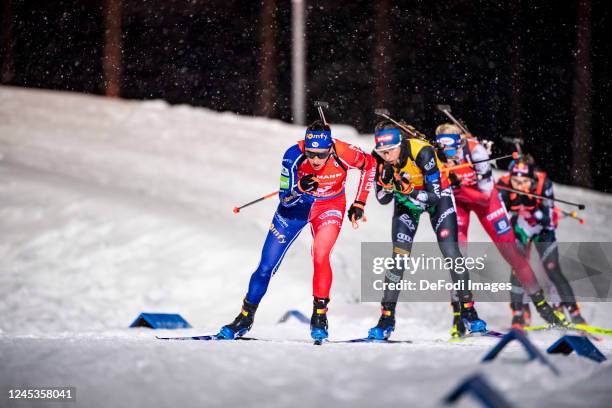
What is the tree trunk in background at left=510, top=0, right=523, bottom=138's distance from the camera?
1920 centimetres

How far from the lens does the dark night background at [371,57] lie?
18.9 m

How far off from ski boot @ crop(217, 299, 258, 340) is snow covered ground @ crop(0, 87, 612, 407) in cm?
57

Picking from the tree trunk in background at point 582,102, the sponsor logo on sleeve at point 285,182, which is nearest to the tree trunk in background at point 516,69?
the tree trunk in background at point 582,102

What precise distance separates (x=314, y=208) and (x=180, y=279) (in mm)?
4406

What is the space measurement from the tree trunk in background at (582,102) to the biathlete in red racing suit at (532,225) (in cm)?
1067

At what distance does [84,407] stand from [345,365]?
1.52 meters

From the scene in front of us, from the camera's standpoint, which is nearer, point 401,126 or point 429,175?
point 429,175

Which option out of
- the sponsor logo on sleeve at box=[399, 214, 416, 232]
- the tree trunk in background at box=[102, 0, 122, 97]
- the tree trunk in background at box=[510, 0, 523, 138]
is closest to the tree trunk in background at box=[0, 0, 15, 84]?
the tree trunk in background at box=[102, 0, 122, 97]

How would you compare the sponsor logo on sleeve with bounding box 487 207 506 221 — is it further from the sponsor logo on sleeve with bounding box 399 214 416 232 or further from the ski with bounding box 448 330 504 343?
the ski with bounding box 448 330 504 343

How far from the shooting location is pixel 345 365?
403cm

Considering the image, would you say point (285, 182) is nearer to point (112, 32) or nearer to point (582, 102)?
point (582, 102)

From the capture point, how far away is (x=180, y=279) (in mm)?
10109

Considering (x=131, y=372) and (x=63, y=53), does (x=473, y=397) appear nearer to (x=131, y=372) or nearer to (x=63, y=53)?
(x=131, y=372)

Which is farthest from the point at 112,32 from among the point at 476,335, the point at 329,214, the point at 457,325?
the point at 476,335
